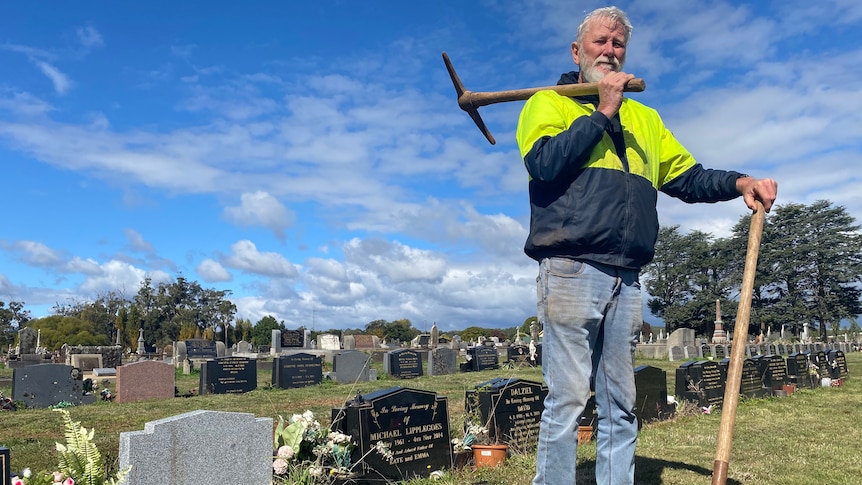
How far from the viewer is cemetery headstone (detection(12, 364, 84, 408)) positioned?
12352 mm

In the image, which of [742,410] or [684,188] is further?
[742,410]

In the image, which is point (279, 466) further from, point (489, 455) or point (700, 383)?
point (700, 383)

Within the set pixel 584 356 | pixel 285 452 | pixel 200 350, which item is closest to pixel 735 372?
pixel 584 356

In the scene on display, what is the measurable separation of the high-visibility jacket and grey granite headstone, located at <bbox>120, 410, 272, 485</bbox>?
96.2 inches

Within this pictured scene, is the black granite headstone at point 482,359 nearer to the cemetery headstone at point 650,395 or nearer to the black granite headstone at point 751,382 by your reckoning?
the black granite headstone at point 751,382

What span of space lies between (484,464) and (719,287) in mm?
59278

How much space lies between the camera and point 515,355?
2531cm

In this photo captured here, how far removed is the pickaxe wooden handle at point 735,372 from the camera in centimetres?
247

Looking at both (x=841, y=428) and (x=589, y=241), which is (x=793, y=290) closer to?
(x=841, y=428)

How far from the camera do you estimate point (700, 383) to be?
9656mm

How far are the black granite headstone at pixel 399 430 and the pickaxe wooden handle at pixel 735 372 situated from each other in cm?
308

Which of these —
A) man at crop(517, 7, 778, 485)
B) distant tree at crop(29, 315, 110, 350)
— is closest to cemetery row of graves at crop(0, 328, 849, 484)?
man at crop(517, 7, 778, 485)

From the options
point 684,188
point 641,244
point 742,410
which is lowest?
point 742,410

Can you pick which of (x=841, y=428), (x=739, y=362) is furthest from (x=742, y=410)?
(x=739, y=362)
